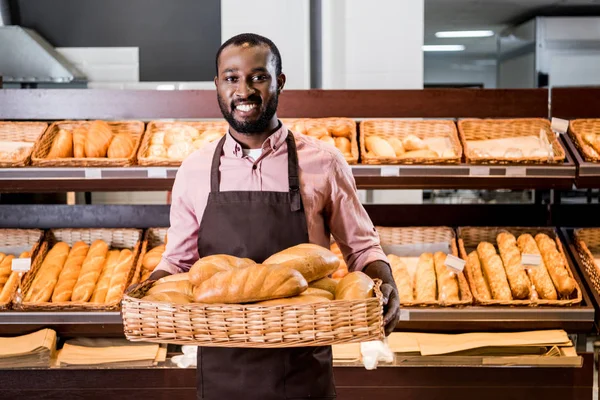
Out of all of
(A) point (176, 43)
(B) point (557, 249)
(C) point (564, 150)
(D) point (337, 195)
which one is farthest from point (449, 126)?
(A) point (176, 43)

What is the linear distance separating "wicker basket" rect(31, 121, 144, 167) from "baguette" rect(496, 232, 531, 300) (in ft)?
5.89

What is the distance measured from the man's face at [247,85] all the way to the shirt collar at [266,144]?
89 mm

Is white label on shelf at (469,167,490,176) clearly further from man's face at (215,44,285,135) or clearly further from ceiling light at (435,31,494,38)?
ceiling light at (435,31,494,38)

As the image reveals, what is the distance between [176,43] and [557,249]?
3.32 meters

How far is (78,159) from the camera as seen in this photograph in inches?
122

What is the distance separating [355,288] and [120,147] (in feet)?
6.63

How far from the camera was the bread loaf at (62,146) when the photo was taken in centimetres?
330

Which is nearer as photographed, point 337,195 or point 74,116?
point 337,195

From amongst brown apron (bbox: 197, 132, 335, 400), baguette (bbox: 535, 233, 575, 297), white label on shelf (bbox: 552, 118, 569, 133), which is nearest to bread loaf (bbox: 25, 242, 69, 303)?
brown apron (bbox: 197, 132, 335, 400)

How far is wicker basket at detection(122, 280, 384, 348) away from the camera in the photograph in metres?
1.42

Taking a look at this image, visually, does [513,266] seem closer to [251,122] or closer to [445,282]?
[445,282]

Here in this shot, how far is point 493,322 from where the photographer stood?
2.99 meters

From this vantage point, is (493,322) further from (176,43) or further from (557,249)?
(176,43)

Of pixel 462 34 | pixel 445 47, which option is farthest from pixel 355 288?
pixel 445 47
